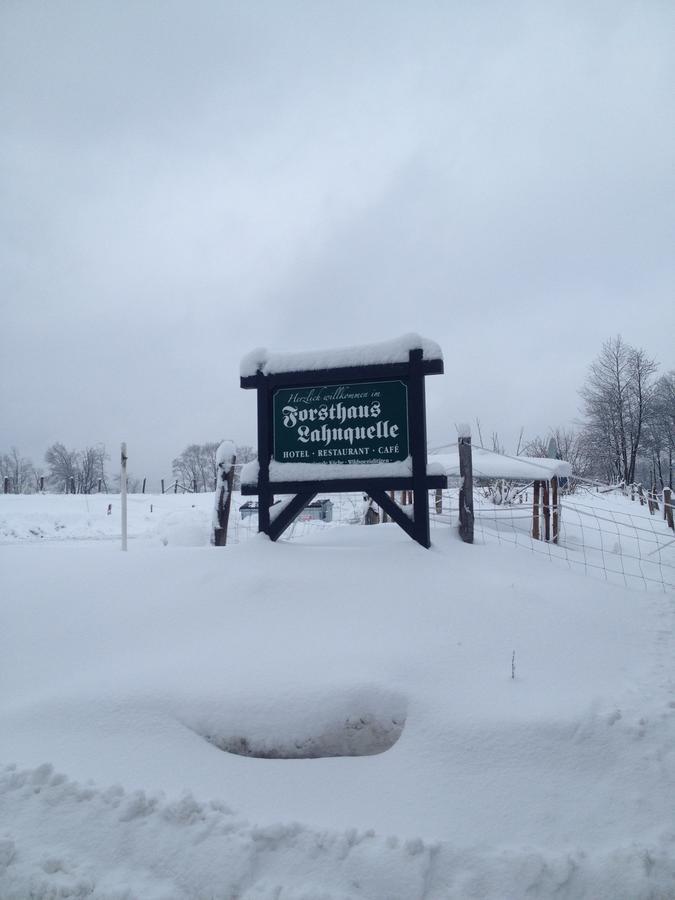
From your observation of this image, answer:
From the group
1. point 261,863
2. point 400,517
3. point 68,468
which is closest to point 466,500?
point 400,517

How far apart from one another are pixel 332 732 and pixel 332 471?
278cm

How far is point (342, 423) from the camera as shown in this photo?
5422mm

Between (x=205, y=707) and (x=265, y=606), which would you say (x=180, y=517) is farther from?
(x=205, y=707)

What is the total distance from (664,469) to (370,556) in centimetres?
5754

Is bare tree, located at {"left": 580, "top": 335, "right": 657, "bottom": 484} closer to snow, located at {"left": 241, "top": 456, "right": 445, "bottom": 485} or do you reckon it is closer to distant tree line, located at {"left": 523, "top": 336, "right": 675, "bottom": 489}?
distant tree line, located at {"left": 523, "top": 336, "right": 675, "bottom": 489}

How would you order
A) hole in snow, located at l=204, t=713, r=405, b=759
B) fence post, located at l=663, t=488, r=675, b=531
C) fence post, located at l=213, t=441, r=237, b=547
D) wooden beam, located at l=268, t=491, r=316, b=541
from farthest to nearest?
fence post, located at l=663, t=488, r=675, b=531
fence post, located at l=213, t=441, r=237, b=547
wooden beam, located at l=268, t=491, r=316, b=541
hole in snow, located at l=204, t=713, r=405, b=759

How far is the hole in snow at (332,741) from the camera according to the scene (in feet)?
9.50

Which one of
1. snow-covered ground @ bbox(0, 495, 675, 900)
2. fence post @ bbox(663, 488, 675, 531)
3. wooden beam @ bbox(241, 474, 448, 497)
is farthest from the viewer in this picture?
fence post @ bbox(663, 488, 675, 531)

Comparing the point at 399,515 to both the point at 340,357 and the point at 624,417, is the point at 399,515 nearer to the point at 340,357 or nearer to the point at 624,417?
the point at 340,357

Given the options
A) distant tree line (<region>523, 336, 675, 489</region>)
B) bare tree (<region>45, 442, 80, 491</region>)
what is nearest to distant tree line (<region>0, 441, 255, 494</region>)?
bare tree (<region>45, 442, 80, 491</region>)

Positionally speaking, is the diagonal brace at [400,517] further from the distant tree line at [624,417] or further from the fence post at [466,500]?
the distant tree line at [624,417]

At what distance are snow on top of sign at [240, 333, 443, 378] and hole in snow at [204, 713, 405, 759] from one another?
3359mm

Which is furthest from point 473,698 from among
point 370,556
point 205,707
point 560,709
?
point 370,556

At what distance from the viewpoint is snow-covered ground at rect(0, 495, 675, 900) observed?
7.09ft
